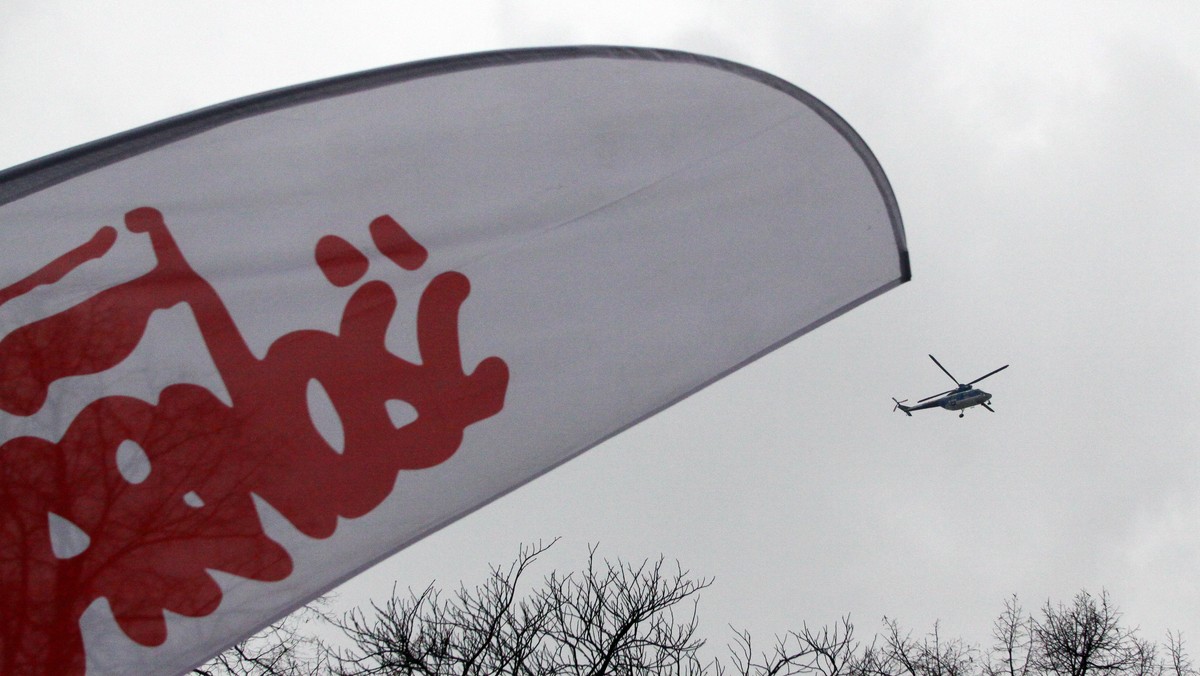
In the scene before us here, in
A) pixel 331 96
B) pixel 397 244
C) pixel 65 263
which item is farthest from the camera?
pixel 397 244

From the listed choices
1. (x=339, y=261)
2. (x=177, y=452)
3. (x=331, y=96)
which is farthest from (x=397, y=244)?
(x=177, y=452)

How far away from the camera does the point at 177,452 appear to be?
293 centimetres

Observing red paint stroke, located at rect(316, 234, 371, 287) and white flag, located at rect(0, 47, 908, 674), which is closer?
white flag, located at rect(0, 47, 908, 674)

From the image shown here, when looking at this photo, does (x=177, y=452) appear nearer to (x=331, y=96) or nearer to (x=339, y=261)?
(x=339, y=261)

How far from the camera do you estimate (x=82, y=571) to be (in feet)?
9.05

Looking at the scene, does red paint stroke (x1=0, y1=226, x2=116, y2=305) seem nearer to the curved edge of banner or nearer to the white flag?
the white flag

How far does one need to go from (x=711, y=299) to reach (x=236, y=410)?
4.89 feet

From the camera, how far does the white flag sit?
2809mm

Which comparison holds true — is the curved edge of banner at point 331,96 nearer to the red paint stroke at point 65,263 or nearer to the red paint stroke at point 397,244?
the red paint stroke at point 65,263

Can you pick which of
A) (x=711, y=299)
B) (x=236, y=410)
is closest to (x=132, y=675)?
(x=236, y=410)

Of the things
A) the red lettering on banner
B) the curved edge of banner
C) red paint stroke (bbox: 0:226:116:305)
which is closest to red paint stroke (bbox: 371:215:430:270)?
the red lettering on banner

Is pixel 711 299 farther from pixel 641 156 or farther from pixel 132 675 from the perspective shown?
pixel 132 675

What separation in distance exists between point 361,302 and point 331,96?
58 centimetres

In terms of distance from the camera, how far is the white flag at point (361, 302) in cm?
281
